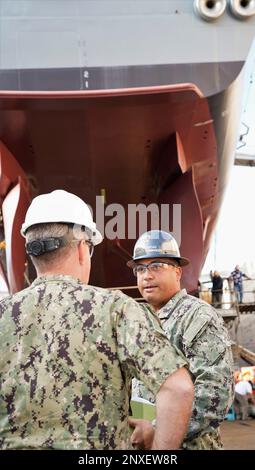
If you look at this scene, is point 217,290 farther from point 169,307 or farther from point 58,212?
point 58,212

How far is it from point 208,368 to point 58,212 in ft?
3.03

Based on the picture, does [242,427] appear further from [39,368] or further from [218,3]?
[39,368]

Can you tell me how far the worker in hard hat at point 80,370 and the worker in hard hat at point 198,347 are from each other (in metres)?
0.64

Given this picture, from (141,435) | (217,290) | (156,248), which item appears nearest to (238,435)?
(156,248)

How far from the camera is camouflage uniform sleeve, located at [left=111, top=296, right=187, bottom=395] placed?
1.34 metres

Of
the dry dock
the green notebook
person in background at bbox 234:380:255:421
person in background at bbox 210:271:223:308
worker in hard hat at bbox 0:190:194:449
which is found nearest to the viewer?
worker in hard hat at bbox 0:190:194:449

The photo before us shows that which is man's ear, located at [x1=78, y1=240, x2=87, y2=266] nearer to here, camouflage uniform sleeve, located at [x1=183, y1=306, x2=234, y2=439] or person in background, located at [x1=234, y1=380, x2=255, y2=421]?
camouflage uniform sleeve, located at [x1=183, y1=306, x2=234, y2=439]

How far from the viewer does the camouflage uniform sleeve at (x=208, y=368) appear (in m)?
2.05

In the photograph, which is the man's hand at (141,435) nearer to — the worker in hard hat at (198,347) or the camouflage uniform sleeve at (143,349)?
the camouflage uniform sleeve at (143,349)

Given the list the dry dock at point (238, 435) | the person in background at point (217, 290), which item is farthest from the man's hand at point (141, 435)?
the person in background at point (217, 290)

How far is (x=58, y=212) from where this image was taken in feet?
5.14

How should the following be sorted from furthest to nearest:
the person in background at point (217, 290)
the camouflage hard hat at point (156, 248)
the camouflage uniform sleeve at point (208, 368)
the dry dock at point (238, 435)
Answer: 1. the person in background at point (217, 290)
2. the dry dock at point (238, 435)
3. the camouflage hard hat at point (156, 248)
4. the camouflage uniform sleeve at point (208, 368)

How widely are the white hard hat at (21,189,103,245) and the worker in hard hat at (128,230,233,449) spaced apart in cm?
73

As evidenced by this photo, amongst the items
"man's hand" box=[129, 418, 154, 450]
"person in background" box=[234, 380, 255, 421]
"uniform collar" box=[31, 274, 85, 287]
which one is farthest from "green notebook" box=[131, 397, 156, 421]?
"person in background" box=[234, 380, 255, 421]
